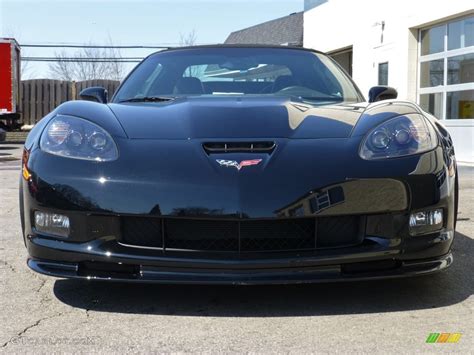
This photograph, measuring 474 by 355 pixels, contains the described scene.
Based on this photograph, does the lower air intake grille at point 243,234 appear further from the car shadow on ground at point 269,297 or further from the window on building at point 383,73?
the window on building at point 383,73

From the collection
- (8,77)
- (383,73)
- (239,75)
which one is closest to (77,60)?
(8,77)

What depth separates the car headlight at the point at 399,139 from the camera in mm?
2621

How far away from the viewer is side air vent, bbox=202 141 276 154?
2.59m

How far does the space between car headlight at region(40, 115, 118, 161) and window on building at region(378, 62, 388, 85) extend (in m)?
12.0

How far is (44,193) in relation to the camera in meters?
2.56

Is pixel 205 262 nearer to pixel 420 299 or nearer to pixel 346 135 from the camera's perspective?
pixel 346 135

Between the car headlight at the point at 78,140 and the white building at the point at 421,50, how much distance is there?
369 inches

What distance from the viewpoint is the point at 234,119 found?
2785mm

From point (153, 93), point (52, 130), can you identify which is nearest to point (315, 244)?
point (52, 130)

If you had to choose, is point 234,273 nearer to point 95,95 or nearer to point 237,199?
point 237,199

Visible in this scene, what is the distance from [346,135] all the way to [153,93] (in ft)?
4.93

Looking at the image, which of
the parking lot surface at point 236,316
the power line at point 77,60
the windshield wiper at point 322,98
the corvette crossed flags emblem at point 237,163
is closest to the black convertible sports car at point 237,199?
the corvette crossed flags emblem at point 237,163

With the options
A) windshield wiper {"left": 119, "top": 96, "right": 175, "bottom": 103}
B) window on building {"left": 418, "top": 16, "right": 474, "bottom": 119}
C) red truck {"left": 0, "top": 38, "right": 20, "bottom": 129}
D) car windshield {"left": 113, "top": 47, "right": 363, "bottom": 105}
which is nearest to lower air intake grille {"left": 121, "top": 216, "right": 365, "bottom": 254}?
windshield wiper {"left": 119, "top": 96, "right": 175, "bottom": 103}

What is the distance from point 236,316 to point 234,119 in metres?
0.91
